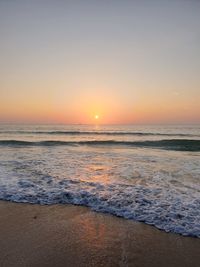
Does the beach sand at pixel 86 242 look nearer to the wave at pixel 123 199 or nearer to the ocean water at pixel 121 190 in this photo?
the wave at pixel 123 199

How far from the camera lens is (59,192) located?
22.9ft

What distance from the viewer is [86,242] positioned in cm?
423

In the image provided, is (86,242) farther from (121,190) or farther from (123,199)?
(121,190)

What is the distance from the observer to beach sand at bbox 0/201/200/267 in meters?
3.70

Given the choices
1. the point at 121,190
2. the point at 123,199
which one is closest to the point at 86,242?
the point at 123,199

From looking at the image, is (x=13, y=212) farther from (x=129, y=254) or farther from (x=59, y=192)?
(x=129, y=254)

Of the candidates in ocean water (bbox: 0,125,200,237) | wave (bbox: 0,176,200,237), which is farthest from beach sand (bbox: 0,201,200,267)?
ocean water (bbox: 0,125,200,237)

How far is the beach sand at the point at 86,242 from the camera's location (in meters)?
3.70

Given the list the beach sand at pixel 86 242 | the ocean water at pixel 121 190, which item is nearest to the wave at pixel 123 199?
the ocean water at pixel 121 190

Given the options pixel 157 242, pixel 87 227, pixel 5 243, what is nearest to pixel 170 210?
pixel 157 242

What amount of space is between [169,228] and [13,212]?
3286 millimetres

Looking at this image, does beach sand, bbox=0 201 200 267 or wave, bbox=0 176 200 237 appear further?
wave, bbox=0 176 200 237

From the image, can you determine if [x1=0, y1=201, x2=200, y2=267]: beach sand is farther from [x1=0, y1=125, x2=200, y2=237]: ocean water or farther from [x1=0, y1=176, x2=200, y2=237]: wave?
[x1=0, y1=125, x2=200, y2=237]: ocean water

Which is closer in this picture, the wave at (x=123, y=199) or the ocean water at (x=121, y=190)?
the wave at (x=123, y=199)
